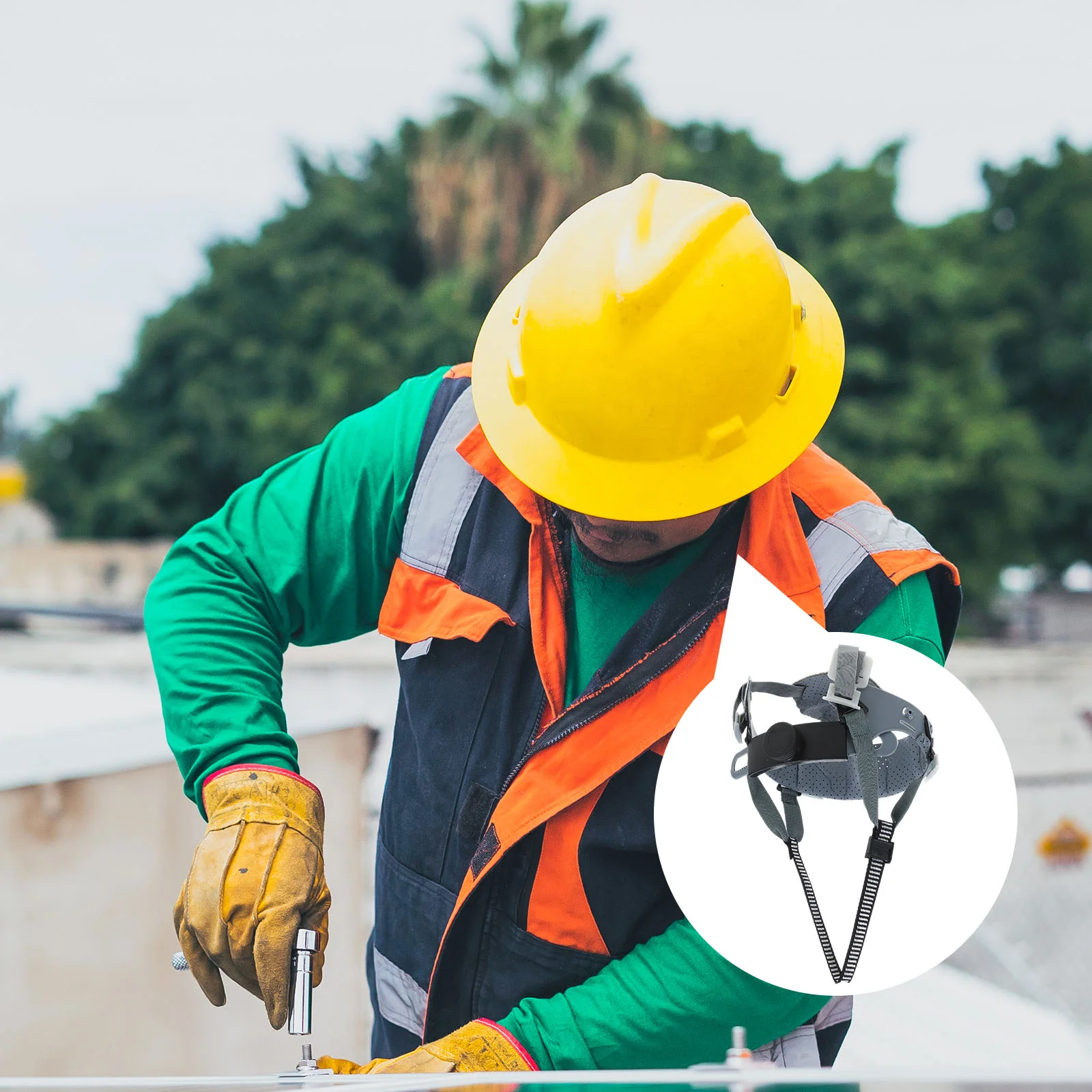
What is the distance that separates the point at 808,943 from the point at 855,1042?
222 cm

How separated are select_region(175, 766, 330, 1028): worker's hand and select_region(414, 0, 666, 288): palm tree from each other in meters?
18.0

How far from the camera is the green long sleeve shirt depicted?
1441 mm

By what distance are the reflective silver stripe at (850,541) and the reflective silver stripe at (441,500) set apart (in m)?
0.50

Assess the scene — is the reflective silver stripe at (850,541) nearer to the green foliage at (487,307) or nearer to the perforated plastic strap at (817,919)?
the perforated plastic strap at (817,919)

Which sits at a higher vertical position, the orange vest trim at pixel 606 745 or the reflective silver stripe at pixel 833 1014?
the orange vest trim at pixel 606 745

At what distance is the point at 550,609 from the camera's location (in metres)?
1.61

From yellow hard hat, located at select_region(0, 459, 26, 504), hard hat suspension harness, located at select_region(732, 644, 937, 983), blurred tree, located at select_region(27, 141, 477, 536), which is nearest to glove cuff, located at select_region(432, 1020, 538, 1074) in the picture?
hard hat suspension harness, located at select_region(732, 644, 937, 983)

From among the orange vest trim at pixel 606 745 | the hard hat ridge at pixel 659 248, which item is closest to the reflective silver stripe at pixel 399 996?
the orange vest trim at pixel 606 745

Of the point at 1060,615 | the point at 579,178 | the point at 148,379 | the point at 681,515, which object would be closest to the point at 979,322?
the point at 1060,615

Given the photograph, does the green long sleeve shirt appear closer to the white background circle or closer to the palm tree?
the white background circle

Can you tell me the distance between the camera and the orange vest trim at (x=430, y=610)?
159 centimetres

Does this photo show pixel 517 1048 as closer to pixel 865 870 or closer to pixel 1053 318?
pixel 865 870

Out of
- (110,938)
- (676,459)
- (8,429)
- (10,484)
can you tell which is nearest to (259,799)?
(676,459)

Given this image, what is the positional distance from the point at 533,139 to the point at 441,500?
18283 mm
